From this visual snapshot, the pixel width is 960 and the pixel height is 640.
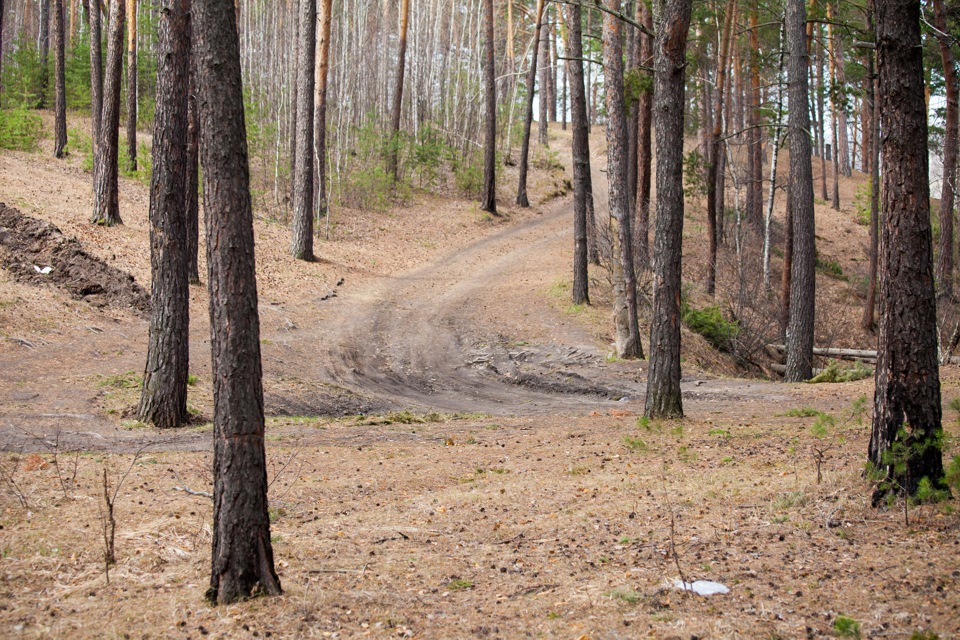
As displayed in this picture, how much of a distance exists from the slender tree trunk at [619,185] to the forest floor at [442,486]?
0.81 m

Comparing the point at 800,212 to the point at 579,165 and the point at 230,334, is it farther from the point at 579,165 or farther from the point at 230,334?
the point at 230,334

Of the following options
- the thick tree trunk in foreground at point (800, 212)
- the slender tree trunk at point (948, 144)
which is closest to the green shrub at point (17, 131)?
the thick tree trunk in foreground at point (800, 212)

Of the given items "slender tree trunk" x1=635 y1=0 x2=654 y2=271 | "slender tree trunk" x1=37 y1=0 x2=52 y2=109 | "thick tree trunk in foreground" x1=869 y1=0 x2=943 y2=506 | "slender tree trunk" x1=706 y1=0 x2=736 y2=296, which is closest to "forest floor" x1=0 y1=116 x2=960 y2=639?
"thick tree trunk in foreground" x1=869 y1=0 x2=943 y2=506

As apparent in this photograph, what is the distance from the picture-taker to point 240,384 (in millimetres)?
Answer: 4789

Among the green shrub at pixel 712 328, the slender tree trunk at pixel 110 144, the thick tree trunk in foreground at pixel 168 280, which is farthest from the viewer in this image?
the slender tree trunk at pixel 110 144

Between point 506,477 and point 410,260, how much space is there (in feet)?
61.8

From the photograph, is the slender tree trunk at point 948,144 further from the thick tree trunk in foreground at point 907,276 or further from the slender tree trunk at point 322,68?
the slender tree trunk at point 322,68

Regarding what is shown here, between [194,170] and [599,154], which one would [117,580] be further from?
[599,154]

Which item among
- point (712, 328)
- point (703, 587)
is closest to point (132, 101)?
point (712, 328)

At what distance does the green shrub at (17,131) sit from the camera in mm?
26031

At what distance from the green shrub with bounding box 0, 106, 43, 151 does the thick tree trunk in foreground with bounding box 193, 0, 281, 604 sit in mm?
25421

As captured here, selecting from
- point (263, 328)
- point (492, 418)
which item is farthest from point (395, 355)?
point (492, 418)

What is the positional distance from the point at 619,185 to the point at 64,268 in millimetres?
11495

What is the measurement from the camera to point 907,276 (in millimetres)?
5723
